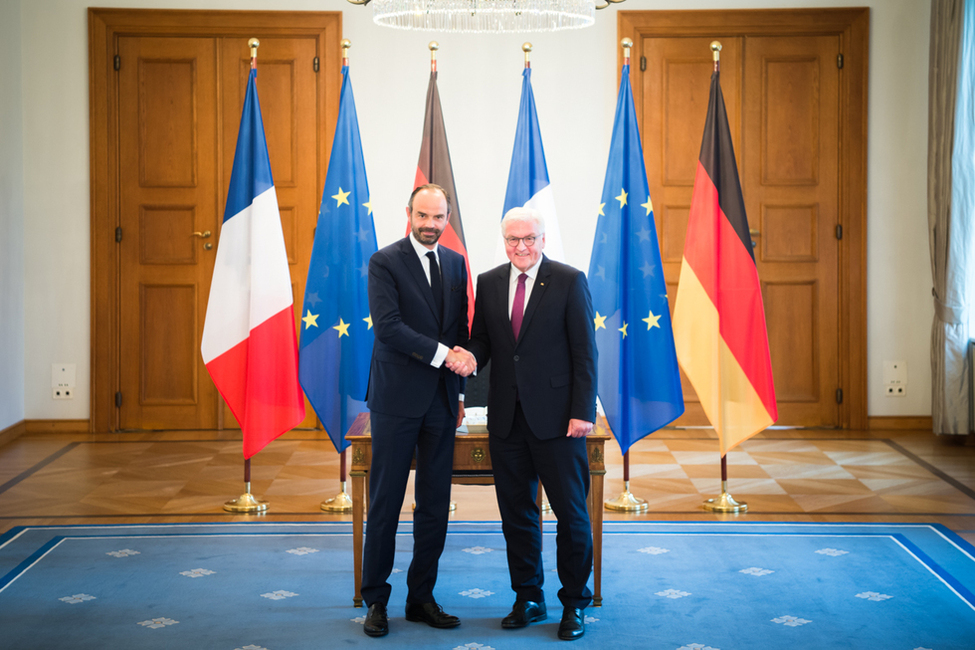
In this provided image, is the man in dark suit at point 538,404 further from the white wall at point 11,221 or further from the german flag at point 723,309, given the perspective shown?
the white wall at point 11,221

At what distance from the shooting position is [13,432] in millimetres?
6137

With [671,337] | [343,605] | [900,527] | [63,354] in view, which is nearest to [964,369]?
[900,527]

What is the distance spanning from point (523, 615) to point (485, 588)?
1.34ft

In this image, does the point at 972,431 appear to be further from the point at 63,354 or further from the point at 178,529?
the point at 63,354

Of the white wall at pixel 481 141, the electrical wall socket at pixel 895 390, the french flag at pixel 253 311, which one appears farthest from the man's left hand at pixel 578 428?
the electrical wall socket at pixel 895 390

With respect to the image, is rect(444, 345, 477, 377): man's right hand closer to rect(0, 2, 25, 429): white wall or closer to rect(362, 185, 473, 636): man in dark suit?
rect(362, 185, 473, 636): man in dark suit

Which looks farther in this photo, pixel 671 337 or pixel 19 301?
pixel 19 301

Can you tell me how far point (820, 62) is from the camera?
21.0 ft

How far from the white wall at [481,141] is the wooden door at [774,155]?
0.28m

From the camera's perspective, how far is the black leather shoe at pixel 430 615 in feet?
10.3

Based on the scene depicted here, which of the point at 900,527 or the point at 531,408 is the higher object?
the point at 531,408

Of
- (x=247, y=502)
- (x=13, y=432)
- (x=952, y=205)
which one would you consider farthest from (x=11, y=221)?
(x=952, y=205)

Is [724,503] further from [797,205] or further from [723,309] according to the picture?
[797,205]

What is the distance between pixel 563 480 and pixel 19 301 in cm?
485
